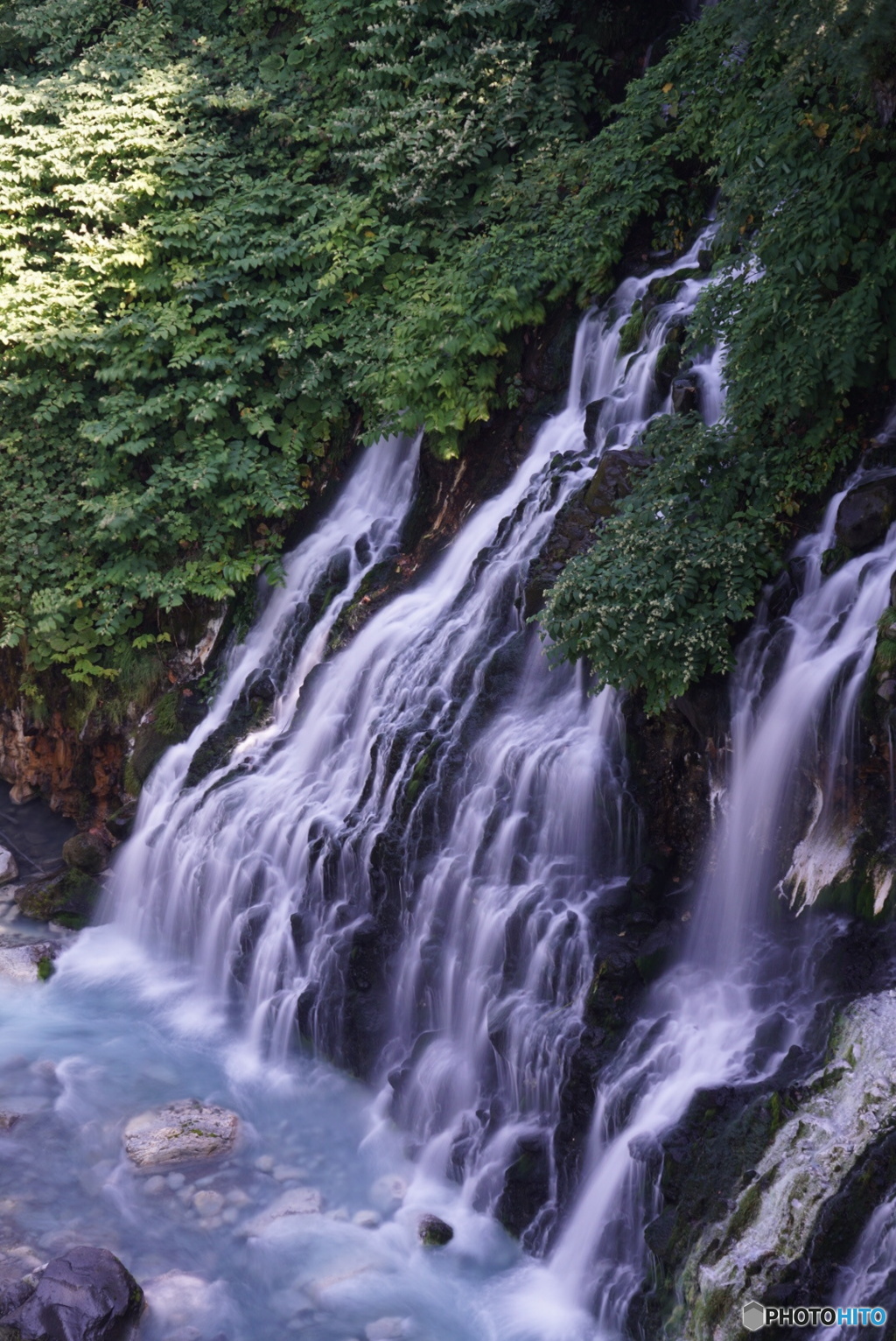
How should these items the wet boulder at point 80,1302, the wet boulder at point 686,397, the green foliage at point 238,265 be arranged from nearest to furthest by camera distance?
the wet boulder at point 80,1302 → the wet boulder at point 686,397 → the green foliage at point 238,265

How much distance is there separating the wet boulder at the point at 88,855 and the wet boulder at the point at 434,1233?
4.63m

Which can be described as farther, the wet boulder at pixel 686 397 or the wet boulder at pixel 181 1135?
the wet boulder at pixel 686 397

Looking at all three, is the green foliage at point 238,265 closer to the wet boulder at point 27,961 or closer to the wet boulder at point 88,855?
the wet boulder at point 88,855

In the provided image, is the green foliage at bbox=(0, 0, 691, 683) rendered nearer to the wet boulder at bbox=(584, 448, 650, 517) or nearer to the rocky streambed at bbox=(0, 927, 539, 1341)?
the wet boulder at bbox=(584, 448, 650, 517)

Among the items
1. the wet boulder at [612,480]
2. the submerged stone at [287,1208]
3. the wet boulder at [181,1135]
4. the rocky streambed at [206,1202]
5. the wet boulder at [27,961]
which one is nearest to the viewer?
the rocky streambed at [206,1202]

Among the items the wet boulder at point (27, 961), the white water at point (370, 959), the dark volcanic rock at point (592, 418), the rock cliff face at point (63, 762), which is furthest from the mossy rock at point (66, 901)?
the dark volcanic rock at point (592, 418)

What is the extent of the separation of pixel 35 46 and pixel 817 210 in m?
10.2

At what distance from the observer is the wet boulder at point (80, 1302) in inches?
204

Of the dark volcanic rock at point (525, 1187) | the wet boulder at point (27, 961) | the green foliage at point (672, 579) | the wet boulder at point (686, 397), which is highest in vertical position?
the wet boulder at point (686, 397)

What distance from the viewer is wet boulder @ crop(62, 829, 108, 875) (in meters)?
9.65

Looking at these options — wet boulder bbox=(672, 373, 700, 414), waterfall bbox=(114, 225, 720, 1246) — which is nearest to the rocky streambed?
waterfall bbox=(114, 225, 720, 1246)

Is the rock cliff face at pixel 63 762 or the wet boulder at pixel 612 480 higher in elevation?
the wet boulder at pixel 612 480

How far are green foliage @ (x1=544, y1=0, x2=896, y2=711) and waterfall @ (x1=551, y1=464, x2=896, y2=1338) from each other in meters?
0.32

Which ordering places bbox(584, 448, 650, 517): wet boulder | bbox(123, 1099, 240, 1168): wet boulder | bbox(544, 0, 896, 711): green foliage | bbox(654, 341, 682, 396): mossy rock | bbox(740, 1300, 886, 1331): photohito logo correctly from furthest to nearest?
bbox(654, 341, 682, 396): mossy rock < bbox(584, 448, 650, 517): wet boulder < bbox(123, 1099, 240, 1168): wet boulder < bbox(544, 0, 896, 711): green foliage < bbox(740, 1300, 886, 1331): photohito logo
